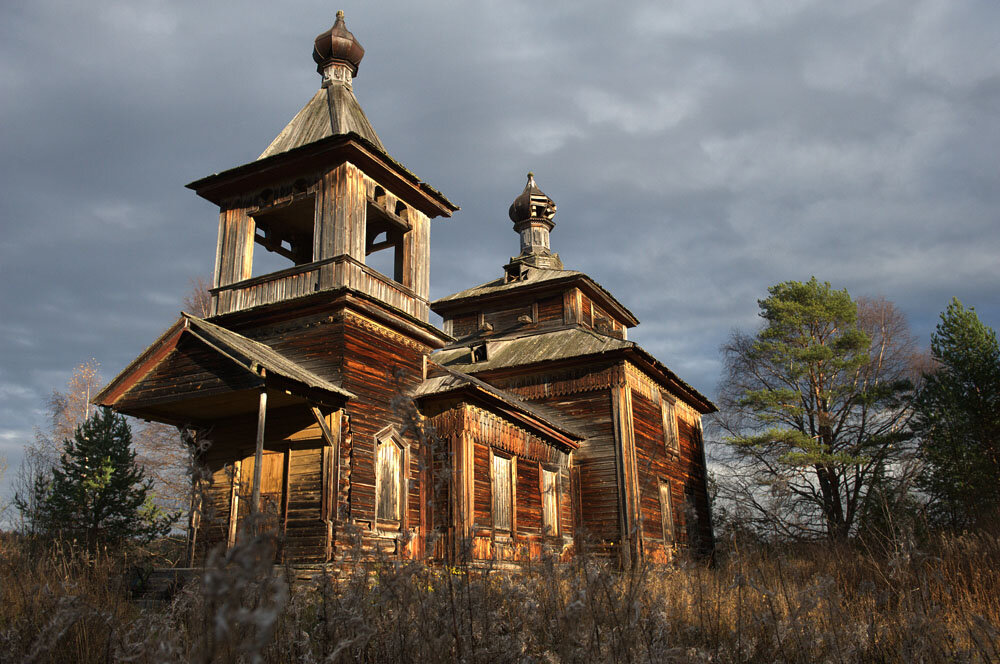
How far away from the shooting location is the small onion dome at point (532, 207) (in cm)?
2692

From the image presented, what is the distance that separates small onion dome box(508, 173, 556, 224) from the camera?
2692 cm

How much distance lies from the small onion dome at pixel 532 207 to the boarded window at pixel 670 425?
989cm

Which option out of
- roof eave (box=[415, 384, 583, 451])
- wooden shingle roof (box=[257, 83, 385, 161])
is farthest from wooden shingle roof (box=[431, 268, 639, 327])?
wooden shingle roof (box=[257, 83, 385, 161])

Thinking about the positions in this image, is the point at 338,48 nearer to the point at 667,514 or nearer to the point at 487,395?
the point at 487,395

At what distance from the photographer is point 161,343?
11312mm

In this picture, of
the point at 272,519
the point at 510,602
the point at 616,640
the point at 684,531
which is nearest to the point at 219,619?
the point at 272,519

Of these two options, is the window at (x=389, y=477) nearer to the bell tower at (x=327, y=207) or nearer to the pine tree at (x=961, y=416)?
the bell tower at (x=327, y=207)

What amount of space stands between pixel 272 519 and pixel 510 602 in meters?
2.00

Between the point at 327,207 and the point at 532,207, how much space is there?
14344mm

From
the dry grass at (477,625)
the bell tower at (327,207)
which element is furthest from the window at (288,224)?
the dry grass at (477,625)

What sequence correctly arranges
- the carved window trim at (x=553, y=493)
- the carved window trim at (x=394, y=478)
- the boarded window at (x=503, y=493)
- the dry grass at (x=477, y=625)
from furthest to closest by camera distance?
the carved window trim at (x=553, y=493), the boarded window at (x=503, y=493), the carved window trim at (x=394, y=478), the dry grass at (x=477, y=625)

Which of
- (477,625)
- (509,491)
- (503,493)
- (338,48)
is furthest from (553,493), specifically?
(477,625)

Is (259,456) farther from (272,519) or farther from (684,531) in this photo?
(684,531)

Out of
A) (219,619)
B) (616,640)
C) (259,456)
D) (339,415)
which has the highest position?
(339,415)
